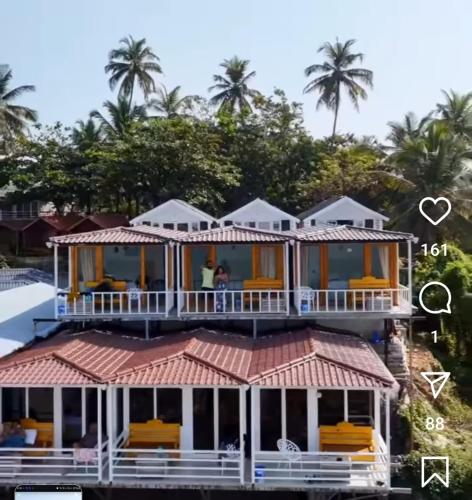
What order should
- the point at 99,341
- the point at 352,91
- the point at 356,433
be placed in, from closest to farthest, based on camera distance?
the point at 356,433 → the point at 99,341 → the point at 352,91

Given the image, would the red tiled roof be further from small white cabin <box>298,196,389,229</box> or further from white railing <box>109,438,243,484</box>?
small white cabin <box>298,196,389,229</box>

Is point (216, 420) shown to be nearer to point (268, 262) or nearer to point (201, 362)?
point (201, 362)

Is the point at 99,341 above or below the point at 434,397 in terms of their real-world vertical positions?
above

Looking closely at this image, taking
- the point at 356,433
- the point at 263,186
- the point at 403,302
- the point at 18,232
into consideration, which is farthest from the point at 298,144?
the point at 356,433

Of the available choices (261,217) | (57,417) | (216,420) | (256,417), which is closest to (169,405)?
(216,420)

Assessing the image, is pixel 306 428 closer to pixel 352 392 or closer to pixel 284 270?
pixel 352 392

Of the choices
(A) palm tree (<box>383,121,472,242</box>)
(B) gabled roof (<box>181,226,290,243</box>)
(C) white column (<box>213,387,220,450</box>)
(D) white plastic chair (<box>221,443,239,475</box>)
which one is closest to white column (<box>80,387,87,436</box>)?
(C) white column (<box>213,387,220,450</box>)

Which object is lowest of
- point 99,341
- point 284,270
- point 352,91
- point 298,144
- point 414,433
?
point 414,433

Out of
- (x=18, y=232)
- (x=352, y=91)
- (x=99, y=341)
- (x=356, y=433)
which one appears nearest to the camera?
(x=356, y=433)
